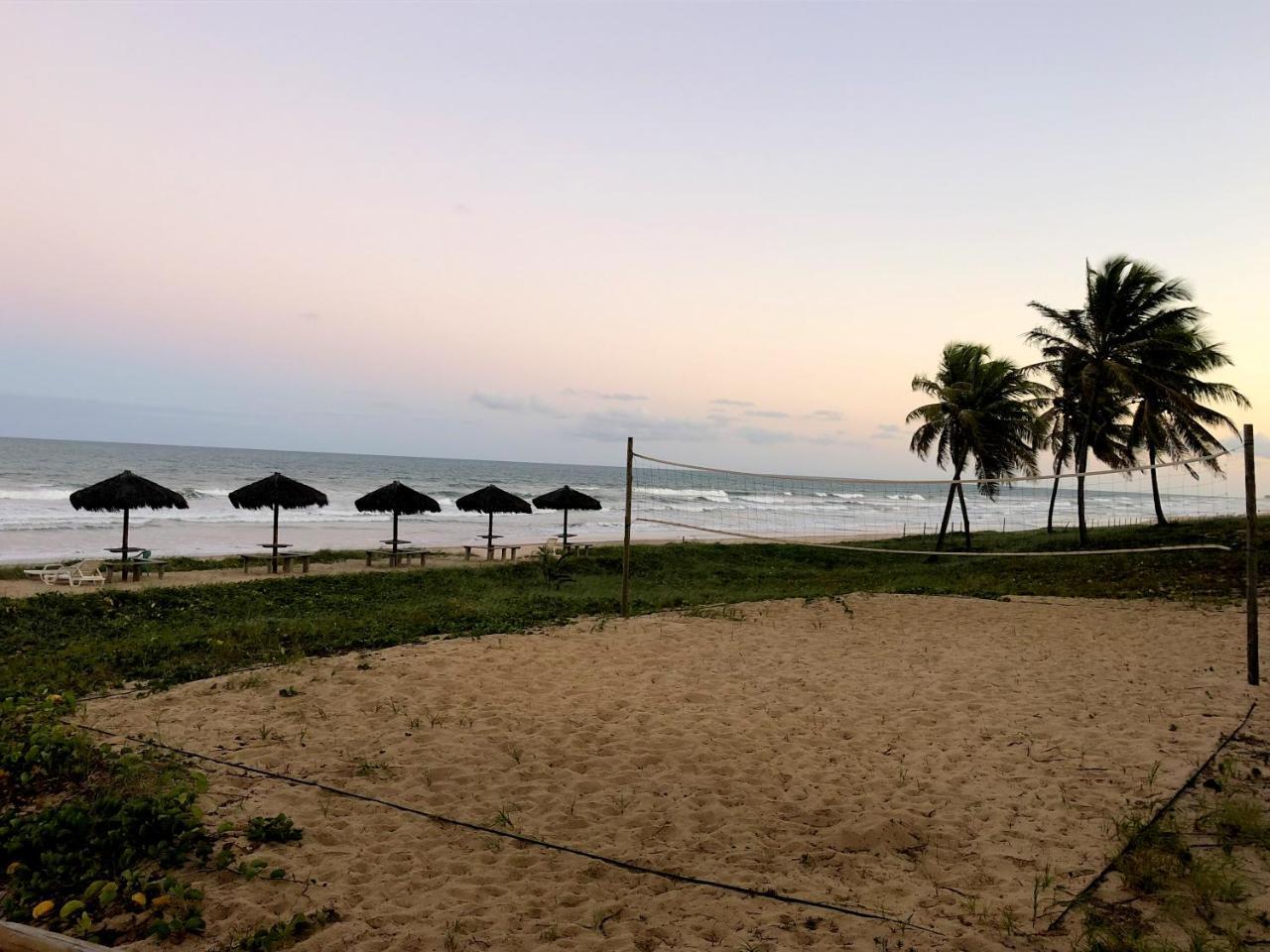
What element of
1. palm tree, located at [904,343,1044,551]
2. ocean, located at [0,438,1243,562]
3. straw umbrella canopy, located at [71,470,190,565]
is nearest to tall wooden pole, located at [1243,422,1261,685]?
ocean, located at [0,438,1243,562]

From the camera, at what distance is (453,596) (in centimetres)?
1129

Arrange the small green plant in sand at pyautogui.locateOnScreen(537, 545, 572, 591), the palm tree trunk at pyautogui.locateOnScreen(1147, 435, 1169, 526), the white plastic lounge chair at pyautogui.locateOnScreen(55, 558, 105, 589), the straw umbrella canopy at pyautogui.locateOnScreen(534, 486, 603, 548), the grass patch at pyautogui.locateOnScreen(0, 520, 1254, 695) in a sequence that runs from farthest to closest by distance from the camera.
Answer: the straw umbrella canopy at pyautogui.locateOnScreen(534, 486, 603, 548), the palm tree trunk at pyautogui.locateOnScreen(1147, 435, 1169, 526), the small green plant in sand at pyautogui.locateOnScreen(537, 545, 572, 591), the white plastic lounge chair at pyautogui.locateOnScreen(55, 558, 105, 589), the grass patch at pyautogui.locateOnScreen(0, 520, 1254, 695)

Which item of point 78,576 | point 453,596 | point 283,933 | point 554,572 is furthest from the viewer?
point 554,572

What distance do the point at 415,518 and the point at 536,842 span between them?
28298 mm

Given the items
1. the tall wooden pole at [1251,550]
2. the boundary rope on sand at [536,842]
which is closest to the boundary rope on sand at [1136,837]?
the boundary rope on sand at [536,842]

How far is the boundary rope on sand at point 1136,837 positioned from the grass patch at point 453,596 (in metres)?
5.63

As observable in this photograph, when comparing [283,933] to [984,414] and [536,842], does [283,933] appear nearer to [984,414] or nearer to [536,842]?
[536,842]

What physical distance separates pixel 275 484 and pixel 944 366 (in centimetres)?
1586

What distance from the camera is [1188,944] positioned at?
98.2 inches

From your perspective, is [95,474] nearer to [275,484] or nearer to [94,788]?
[275,484]

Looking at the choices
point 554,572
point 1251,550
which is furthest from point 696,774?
point 554,572

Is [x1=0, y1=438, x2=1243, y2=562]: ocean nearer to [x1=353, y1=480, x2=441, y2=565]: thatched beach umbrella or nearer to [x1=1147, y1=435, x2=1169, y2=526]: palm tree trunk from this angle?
[x1=1147, y1=435, x2=1169, y2=526]: palm tree trunk

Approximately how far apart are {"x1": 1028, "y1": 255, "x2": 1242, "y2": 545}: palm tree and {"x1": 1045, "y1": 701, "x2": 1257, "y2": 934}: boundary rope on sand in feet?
42.8

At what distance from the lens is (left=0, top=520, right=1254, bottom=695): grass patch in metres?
6.47
